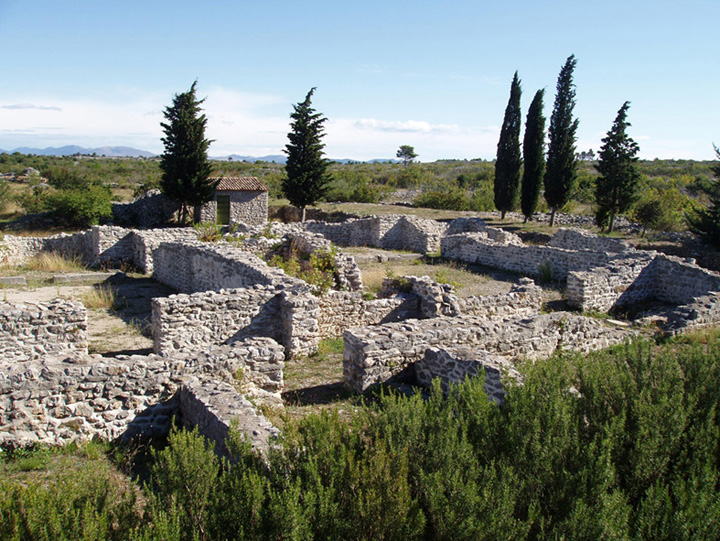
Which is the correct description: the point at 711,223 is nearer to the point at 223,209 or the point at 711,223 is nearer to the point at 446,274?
the point at 446,274

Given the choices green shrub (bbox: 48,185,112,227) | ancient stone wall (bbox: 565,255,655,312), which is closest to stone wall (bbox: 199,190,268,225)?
green shrub (bbox: 48,185,112,227)

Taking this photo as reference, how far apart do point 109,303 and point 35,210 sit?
18727 millimetres

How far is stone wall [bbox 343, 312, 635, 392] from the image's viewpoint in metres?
8.09

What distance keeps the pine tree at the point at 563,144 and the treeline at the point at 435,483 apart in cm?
2629

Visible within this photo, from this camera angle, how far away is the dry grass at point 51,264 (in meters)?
18.1

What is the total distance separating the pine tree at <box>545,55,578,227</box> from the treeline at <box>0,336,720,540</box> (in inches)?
1035

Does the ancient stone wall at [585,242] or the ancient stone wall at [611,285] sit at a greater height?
the ancient stone wall at [585,242]

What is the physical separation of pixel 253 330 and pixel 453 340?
13.4 ft

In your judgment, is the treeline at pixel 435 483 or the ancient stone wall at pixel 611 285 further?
the ancient stone wall at pixel 611 285

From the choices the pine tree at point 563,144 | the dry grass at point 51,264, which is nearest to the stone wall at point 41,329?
the dry grass at point 51,264

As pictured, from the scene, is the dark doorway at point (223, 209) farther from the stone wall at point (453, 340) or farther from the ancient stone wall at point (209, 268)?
the stone wall at point (453, 340)

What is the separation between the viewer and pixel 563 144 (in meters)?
29.9

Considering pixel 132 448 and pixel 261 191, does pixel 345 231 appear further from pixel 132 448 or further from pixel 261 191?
pixel 132 448

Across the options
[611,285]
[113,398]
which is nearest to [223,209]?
[611,285]
